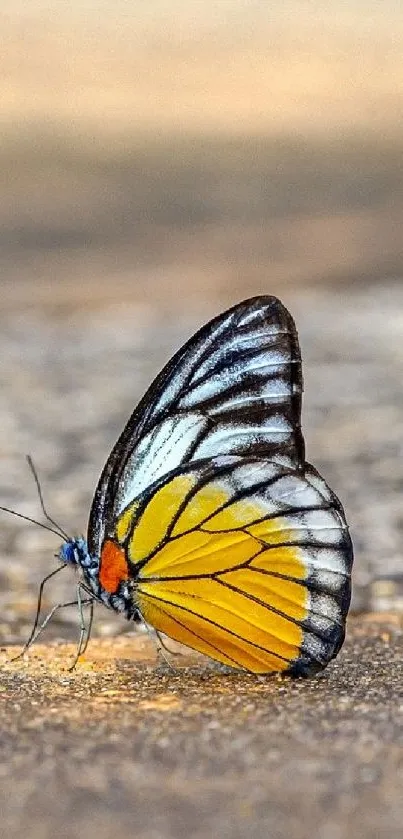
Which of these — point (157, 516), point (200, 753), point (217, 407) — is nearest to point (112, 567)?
point (157, 516)

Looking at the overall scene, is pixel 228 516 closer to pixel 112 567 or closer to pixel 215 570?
pixel 215 570

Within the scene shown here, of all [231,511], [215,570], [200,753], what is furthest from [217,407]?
[200,753]

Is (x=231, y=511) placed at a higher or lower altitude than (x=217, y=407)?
lower

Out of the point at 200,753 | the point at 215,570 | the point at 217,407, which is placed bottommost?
the point at 200,753

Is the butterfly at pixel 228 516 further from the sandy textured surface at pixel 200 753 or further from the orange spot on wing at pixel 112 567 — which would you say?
the sandy textured surface at pixel 200 753

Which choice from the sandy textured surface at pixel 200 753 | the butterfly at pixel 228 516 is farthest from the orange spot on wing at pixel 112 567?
the sandy textured surface at pixel 200 753

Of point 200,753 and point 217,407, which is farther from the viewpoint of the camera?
point 217,407

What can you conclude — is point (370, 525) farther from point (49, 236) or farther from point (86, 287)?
point (49, 236)

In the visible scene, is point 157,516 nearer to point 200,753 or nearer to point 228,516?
point 228,516

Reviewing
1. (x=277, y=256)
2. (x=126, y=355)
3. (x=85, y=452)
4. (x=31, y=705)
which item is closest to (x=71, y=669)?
(x=31, y=705)
